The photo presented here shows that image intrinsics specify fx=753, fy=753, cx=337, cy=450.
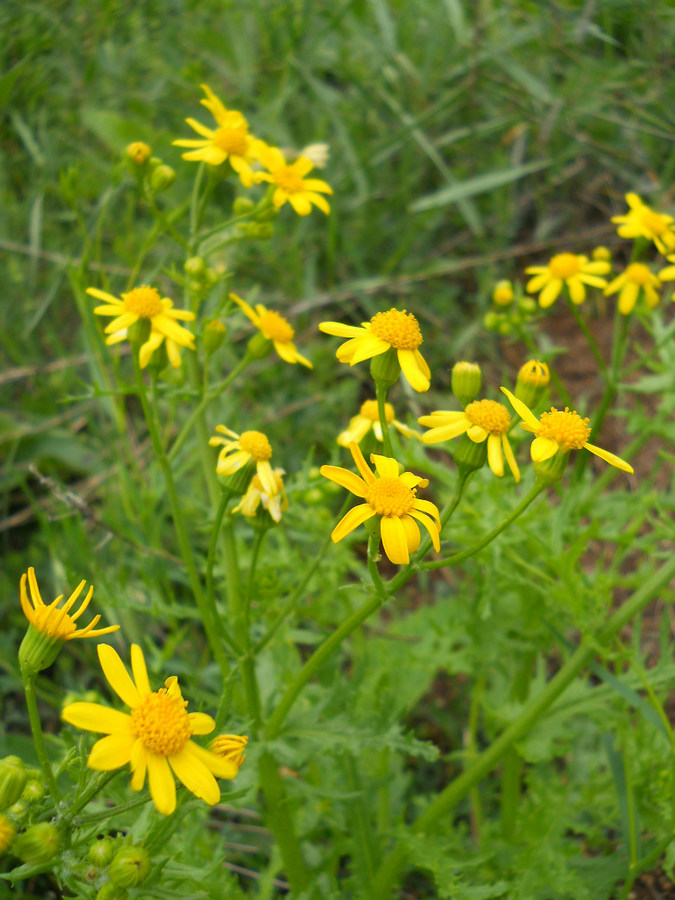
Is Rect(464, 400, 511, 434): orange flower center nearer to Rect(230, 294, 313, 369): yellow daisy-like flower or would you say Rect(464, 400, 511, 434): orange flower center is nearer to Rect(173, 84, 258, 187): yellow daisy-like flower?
Rect(230, 294, 313, 369): yellow daisy-like flower

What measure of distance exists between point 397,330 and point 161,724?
90 cm

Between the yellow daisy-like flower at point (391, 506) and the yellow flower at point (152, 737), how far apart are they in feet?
1.42

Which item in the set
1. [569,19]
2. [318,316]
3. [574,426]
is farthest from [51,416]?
[569,19]

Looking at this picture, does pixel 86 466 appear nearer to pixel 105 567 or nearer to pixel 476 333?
pixel 105 567

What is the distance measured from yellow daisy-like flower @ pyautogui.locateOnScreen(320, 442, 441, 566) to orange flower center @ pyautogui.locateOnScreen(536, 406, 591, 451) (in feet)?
1.01

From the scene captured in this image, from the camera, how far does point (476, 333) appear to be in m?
4.18

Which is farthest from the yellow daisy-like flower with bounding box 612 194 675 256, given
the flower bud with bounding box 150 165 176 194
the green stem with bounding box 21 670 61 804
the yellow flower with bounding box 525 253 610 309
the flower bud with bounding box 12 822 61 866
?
the flower bud with bounding box 12 822 61 866

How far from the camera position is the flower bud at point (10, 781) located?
125 centimetres

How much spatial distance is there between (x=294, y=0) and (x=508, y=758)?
3970mm

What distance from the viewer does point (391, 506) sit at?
4.63 ft

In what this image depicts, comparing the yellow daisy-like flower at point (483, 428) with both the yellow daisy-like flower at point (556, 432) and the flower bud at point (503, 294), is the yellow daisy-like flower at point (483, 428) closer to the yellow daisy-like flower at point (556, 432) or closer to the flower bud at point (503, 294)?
the yellow daisy-like flower at point (556, 432)

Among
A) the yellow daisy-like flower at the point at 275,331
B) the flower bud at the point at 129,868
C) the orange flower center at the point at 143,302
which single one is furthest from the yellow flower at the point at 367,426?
the flower bud at the point at 129,868

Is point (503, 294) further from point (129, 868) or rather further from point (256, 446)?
point (129, 868)

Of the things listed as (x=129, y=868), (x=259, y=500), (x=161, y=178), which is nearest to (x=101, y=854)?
(x=129, y=868)
